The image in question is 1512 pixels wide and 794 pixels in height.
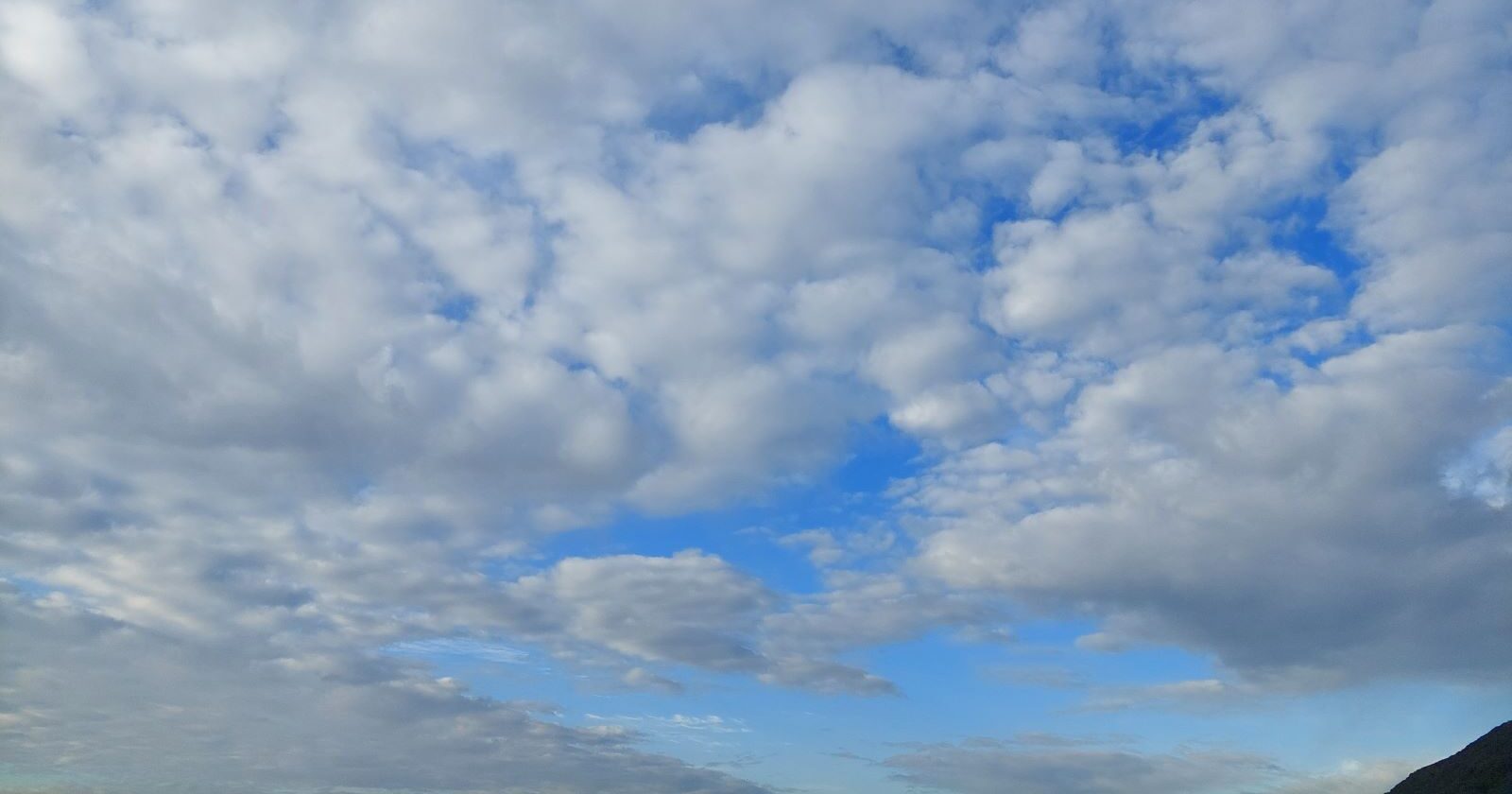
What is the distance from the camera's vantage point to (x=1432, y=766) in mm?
157500

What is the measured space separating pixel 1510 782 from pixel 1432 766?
1137 inches

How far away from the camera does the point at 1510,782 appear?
13050cm

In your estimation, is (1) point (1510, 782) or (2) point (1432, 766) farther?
(2) point (1432, 766)
